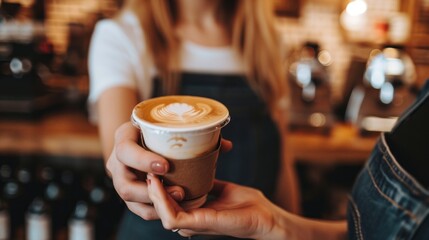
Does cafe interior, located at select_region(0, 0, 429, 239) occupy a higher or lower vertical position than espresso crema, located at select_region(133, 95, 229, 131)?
lower

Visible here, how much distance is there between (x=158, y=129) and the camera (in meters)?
0.69

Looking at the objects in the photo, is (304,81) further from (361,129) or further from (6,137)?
(6,137)

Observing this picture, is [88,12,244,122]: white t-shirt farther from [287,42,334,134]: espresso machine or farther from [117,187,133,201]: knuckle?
[287,42,334,134]: espresso machine

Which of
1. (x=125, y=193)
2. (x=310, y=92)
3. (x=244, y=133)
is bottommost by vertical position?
(x=310, y=92)

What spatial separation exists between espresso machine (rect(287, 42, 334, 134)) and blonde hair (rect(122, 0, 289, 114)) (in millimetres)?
583

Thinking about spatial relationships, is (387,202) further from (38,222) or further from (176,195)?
(38,222)

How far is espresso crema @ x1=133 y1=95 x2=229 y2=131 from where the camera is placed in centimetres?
70

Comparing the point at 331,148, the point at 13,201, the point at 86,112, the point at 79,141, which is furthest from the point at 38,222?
the point at 331,148

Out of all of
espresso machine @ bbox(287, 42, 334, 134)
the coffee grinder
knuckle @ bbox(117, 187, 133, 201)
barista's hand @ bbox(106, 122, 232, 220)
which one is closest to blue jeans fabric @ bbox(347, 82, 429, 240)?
barista's hand @ bbox(106, 122, 232, 220)

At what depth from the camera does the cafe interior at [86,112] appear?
2.09 meters

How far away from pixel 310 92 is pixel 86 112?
107 cm

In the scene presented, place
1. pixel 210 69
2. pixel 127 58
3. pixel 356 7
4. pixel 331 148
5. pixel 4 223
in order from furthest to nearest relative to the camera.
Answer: pixel 356 7, pixel 331 148, pixel 4 223, pixel 210 69, pixel 127 58

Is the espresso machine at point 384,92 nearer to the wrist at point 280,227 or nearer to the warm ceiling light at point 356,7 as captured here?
the warm ceiling light at point 356,7

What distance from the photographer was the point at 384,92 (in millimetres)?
2285
